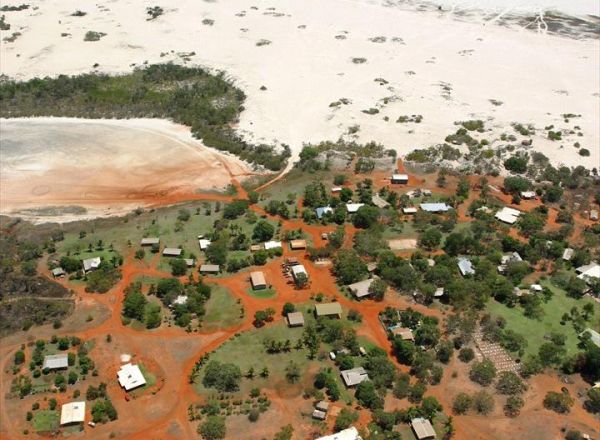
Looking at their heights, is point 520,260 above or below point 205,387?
above

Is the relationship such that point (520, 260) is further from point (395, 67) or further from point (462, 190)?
point (395, 67)

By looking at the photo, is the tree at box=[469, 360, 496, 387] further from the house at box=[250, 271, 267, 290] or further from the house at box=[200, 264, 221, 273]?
the house at box=[200, 264, 221, 273]

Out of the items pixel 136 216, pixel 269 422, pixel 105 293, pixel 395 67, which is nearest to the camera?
pixel 269 422

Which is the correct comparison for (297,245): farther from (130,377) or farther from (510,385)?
(510,385)

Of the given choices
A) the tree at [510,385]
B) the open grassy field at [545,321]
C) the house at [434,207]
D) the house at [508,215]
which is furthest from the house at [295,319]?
the house at [508,215]

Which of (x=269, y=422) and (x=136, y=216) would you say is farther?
(x=136, y=216)

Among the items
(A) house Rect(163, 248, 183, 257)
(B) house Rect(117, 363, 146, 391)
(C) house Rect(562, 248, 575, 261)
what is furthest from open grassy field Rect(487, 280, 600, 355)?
(B) house Rect(117, 363, 146, 391)

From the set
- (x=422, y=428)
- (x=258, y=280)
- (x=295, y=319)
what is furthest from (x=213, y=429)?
(x=258, y=280)

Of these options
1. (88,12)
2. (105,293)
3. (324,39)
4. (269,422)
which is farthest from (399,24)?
(269,422)
